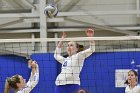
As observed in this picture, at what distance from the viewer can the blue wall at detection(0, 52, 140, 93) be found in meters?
6.43

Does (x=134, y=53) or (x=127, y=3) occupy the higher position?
(x=127, y=3)

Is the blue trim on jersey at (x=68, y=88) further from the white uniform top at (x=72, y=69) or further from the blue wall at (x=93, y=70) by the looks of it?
the blue wall at (x=93, y=70)

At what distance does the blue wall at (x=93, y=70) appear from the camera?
643 cm

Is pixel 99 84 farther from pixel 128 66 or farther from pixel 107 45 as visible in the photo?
pixel 107 45

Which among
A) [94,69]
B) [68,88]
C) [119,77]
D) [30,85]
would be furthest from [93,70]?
[30,85]

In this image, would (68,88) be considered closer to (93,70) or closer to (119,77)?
(93,70)

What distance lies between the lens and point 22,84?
376cm

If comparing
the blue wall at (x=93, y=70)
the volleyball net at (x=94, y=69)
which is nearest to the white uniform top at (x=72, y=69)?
the volleyball net at (x=94, y=69)

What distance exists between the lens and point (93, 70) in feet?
21.2

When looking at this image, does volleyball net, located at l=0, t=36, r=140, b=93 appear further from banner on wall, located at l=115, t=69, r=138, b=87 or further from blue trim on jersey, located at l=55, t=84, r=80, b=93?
blue trim on jersey, located at l=55, t=84, r=80, b=93

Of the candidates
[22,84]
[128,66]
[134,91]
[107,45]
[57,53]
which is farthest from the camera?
[107,45]

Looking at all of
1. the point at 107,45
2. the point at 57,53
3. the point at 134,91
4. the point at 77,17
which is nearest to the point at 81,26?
the point at 77,17

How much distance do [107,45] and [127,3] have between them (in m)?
1.04

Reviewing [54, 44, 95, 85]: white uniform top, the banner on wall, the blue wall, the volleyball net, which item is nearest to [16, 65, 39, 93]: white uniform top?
[54, 44, 95, 85]: white uniform top
